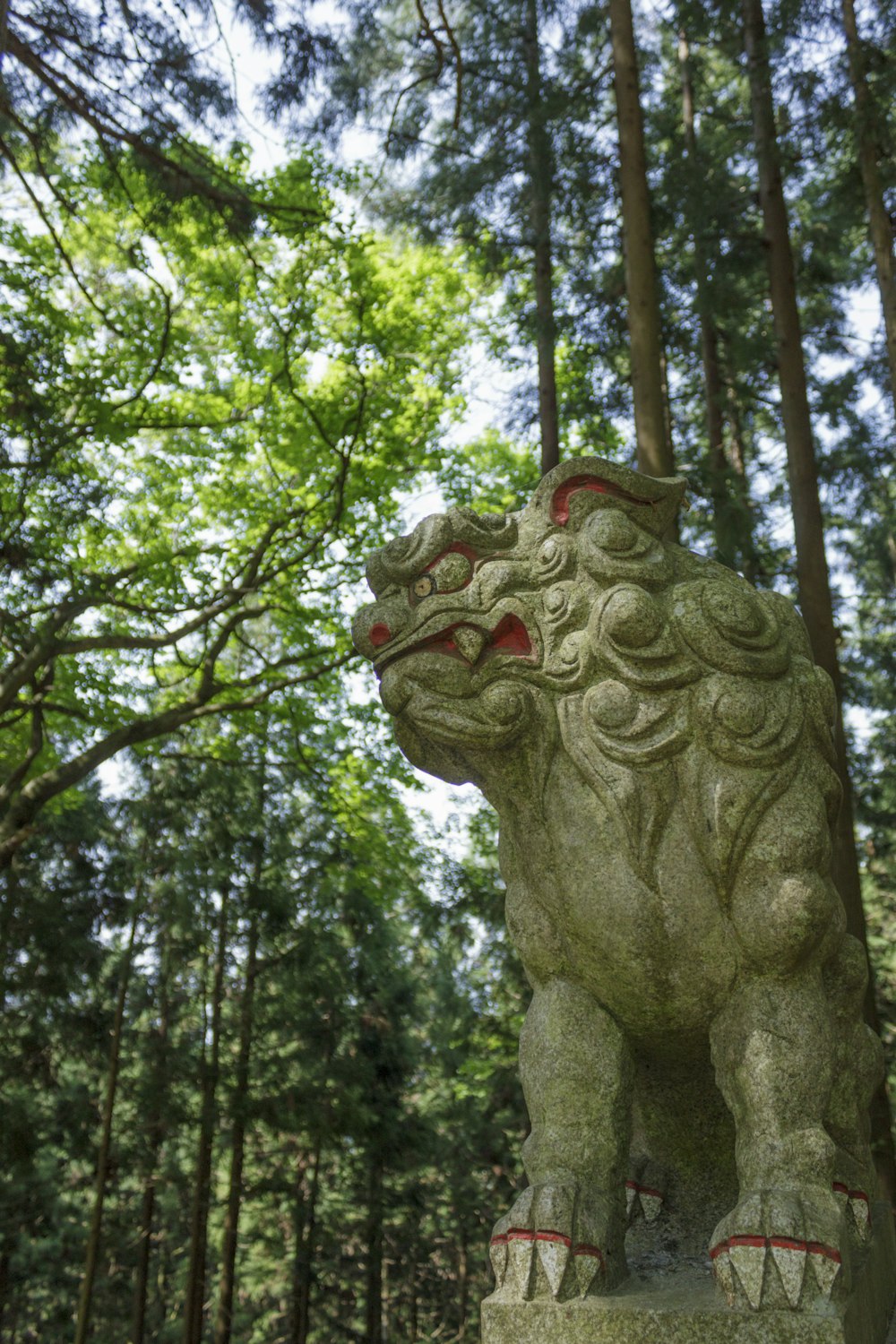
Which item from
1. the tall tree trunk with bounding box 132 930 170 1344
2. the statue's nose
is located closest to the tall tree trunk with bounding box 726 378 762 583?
the statue's nose

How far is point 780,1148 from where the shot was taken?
2654 millimetres

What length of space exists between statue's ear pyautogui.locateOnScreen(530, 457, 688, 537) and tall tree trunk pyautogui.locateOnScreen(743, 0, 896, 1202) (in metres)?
3.49

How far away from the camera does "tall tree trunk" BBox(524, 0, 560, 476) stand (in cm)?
916

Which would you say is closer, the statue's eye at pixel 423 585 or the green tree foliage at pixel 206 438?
the statue's eye at pixel 423 585

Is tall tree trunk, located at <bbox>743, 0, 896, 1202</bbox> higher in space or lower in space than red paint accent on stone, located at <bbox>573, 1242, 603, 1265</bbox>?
higher

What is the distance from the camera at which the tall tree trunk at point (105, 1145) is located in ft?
35.9

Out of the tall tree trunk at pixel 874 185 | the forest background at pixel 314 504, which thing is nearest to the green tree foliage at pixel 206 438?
the forest background at pixel 314 504

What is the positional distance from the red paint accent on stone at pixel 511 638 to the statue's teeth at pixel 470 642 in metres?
0.05

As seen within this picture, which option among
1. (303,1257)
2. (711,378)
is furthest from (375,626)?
(303,1257)

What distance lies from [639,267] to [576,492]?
4523 millimetres

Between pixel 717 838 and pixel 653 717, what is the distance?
333mm

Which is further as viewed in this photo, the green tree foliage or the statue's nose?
the green tree foliage

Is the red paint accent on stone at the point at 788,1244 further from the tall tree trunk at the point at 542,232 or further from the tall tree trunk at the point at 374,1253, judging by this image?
the tall tree trunk at the point at 374,1253

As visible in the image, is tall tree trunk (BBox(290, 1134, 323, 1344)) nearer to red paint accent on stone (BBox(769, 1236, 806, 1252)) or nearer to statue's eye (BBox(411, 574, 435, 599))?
statue's eye (BBox(411, 574, 435, 599))
